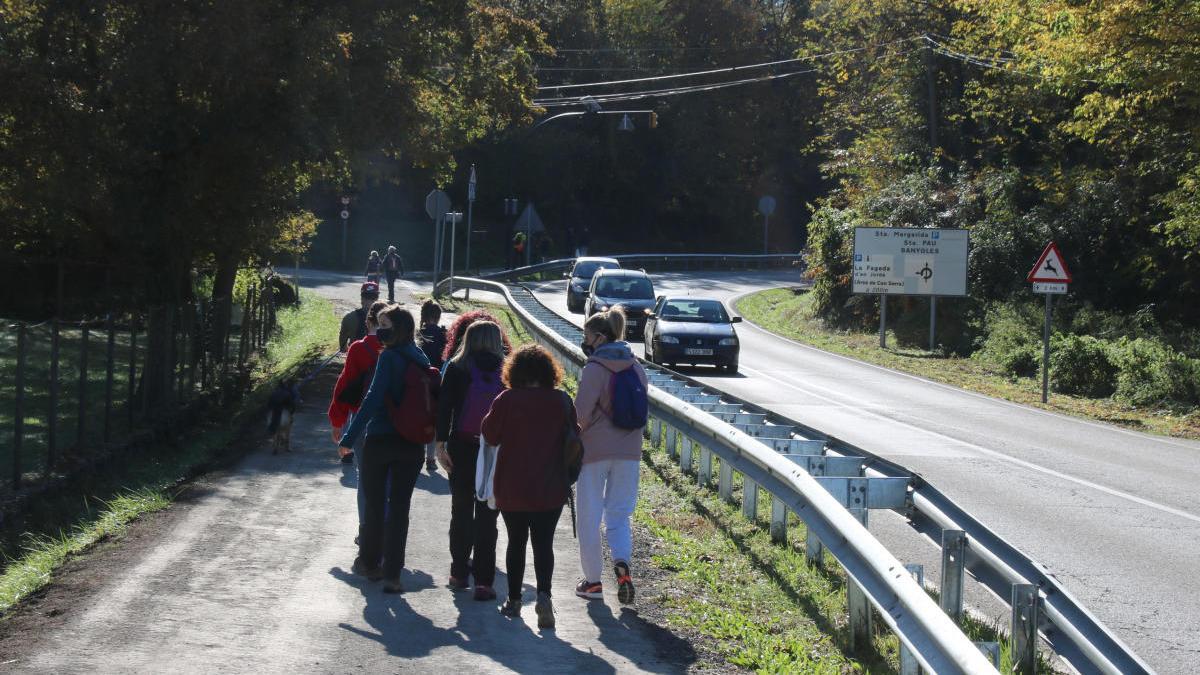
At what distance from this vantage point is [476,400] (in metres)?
8.00

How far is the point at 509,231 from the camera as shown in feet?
180

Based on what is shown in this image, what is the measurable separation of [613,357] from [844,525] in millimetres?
2135

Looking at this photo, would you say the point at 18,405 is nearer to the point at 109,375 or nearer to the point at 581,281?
the point at 109,375

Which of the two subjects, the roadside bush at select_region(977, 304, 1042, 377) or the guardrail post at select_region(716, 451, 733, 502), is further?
the roadside bush at select_region(977, 304, 1042, 377)

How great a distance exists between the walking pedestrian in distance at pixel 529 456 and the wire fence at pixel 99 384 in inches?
224

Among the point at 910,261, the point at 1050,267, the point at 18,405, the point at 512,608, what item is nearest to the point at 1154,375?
the point at 1050,267

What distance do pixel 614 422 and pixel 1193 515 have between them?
644cm

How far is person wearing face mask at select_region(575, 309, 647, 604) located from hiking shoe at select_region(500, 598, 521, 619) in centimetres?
58


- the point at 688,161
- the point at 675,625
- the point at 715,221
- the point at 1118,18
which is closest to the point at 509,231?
the point at 688,161

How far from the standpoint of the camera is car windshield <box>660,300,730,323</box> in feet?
89.4

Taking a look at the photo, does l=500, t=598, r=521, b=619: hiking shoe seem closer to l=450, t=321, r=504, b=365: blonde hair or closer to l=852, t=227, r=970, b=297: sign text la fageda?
l=450, t=321, r=504, b=365: blonde hair

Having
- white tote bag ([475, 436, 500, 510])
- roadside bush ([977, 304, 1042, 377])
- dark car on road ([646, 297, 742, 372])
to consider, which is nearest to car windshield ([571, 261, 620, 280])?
roadside bush ([977, 304, 1042, 377])

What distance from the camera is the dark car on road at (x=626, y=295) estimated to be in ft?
109

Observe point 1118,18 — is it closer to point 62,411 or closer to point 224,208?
point 224,208
